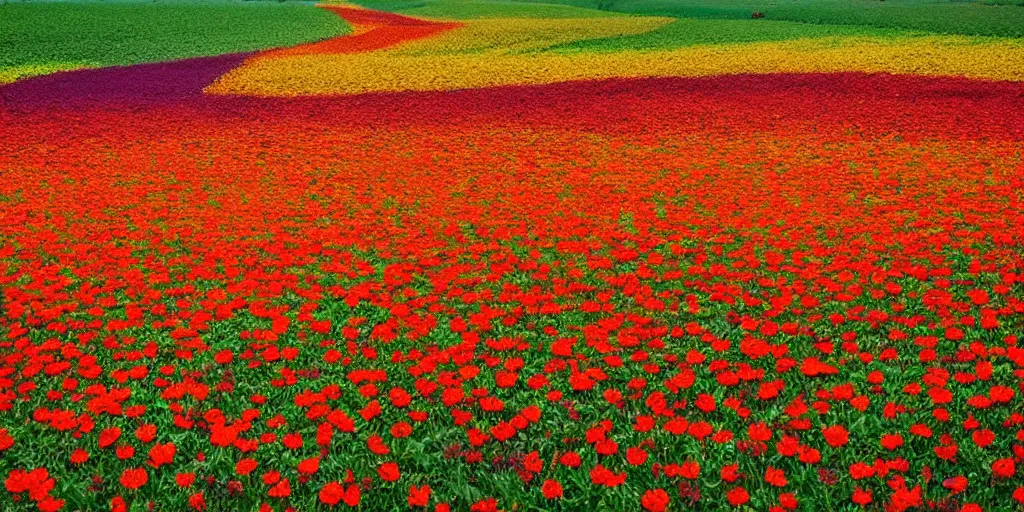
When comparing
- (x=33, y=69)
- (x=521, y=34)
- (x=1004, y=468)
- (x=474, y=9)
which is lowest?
(x=33, y=69)

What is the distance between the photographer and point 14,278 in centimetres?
703

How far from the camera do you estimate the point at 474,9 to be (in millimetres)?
50562

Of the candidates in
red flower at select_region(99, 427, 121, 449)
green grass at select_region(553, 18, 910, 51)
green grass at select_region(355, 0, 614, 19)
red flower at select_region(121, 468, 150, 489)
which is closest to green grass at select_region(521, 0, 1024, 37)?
green grass at select_region(553, 18, 910, 51)

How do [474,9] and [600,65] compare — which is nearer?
[600,65]

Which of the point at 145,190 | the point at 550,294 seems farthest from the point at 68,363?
the point at 145,190

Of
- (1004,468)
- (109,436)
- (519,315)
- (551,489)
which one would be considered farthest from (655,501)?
(109,436)

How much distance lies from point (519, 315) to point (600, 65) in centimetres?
1838

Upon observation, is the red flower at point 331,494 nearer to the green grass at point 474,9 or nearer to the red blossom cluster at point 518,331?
the red blossom cluster at point 518,331

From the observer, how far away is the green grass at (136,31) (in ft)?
85.1

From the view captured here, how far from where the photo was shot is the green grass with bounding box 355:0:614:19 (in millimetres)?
46562

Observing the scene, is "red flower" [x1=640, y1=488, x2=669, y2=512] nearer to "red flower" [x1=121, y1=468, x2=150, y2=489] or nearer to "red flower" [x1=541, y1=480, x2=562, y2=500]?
"red flower" [x1=541, y1=480, x2=562, y2=500]

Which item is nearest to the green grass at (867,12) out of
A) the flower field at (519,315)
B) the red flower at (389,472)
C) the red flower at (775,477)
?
the flower field at (519,315)

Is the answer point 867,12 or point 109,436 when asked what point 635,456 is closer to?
point 109,436

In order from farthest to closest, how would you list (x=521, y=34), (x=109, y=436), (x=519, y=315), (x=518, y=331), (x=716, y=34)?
1. (x=521, y=34)
2. (x=716, y=34)
3. (x=519, y=315)
4. (x=518, y=331)
5. (x=109, y=436)
